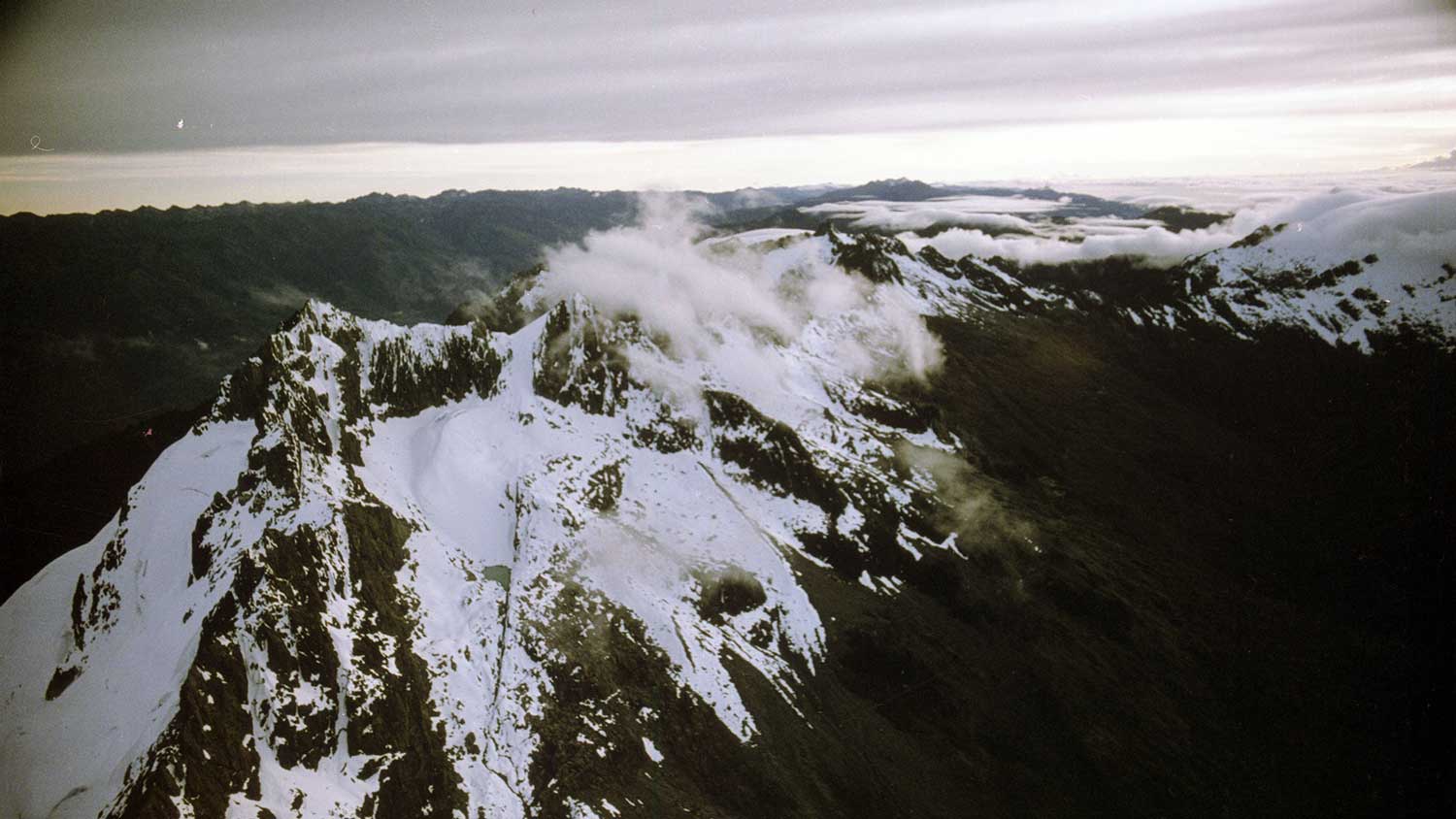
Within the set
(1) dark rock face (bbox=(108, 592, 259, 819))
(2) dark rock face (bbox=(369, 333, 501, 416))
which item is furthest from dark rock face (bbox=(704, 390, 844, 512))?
(1) dark rock face (bbox=(108, 592, 259, 819))

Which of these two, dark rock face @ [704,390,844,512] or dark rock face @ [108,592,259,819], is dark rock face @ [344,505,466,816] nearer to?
dark rock face @ [108,592,259,819]

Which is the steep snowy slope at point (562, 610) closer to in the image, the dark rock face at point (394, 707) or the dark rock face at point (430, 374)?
the dark rock face at point (394, 707)

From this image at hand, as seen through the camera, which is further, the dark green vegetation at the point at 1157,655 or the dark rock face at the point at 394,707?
the dark green vegetation at the point at 1157,655

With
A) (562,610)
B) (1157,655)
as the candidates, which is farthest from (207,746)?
(1157,655)

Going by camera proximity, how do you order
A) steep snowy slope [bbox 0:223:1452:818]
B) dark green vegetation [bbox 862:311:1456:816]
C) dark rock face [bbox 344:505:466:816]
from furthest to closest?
dark green vegetation [bbox 862:311:1456:816] < dark rock face [bbox 344:505:466:816] < steep snowy slope [bbox 0:223:1452:818]

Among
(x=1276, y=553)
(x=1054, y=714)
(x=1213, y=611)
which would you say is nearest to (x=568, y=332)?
(x=1054, y=714)

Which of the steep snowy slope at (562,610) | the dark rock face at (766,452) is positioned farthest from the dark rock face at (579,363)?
the dark rock face at (766,452)

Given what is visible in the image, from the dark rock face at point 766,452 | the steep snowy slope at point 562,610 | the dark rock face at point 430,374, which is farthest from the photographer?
the dark rock face at point 766,452

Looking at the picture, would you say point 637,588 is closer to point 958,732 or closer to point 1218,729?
point 958,732

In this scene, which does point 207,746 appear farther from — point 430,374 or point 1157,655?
point 1157,655

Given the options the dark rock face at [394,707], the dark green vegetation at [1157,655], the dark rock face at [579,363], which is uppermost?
the dark rock face at [579,363]

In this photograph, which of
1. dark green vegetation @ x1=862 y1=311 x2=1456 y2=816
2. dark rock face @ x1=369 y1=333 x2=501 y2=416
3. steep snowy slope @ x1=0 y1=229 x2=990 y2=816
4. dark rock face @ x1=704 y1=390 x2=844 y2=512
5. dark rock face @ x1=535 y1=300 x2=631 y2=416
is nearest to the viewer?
steep snowy slope @ x1=0 y1=229 x2=990 y2=816

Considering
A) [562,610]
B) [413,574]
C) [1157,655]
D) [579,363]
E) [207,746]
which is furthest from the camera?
[1157,655]
